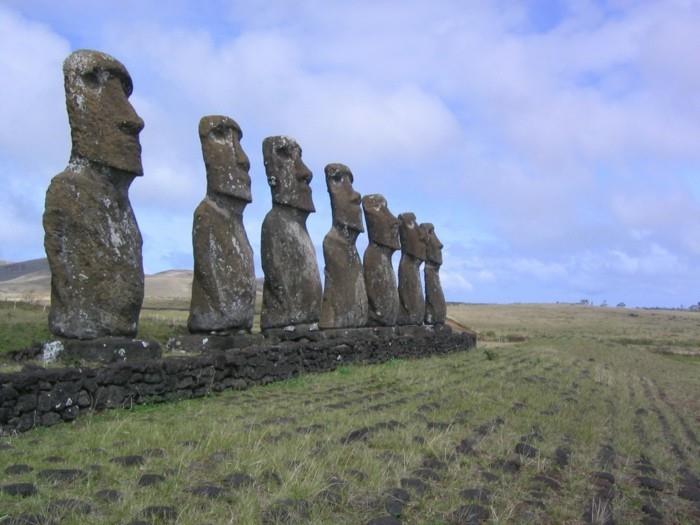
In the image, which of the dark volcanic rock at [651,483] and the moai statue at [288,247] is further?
the moai statue at [288,247]

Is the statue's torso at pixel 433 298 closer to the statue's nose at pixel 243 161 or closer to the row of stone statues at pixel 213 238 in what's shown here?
the row of stone statues at pixel 213 238

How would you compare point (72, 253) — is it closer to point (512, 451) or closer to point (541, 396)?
point (512, 451)

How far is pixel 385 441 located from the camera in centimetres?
664

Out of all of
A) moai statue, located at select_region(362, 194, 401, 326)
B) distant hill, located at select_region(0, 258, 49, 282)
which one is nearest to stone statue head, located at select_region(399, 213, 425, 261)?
moai statue, located at select_region(362, 194, 401, 326)

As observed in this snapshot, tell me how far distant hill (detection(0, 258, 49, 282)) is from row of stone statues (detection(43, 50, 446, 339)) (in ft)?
283

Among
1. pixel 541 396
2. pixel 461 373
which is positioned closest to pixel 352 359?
pixel 461 373

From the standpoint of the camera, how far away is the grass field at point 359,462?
463cm

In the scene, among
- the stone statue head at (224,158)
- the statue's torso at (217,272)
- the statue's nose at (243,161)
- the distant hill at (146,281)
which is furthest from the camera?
the distant hill at (146,281)

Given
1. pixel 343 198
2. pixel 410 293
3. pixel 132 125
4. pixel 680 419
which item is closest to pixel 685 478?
pixel 680 419

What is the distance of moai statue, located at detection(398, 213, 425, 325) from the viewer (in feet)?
63.6

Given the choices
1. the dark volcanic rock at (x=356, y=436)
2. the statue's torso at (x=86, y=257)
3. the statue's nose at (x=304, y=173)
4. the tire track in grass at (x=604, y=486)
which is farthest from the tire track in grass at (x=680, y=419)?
the statue's nose at (x=304, y=173)

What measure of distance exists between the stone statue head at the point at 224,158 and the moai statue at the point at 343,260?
13.2 feet

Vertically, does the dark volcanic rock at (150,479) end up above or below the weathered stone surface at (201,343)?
below

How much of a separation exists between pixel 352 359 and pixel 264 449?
871 cm
